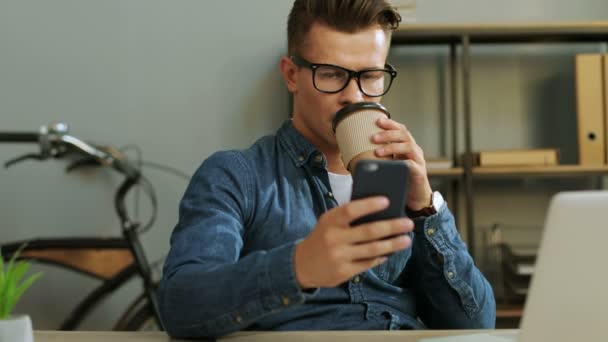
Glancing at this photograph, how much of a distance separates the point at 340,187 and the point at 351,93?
178 millimetres

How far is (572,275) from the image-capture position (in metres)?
0.73

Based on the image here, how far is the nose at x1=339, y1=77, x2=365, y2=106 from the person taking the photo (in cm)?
125

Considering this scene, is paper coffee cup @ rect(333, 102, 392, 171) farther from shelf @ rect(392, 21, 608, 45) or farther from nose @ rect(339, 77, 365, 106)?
shelf @ rect(392, 21, 608, 45)

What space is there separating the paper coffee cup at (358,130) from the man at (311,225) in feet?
0.05

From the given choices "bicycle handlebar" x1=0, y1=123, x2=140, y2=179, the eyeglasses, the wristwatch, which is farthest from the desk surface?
"bicycle handlebar" x1=0, y1=123, x2=140, y2=179

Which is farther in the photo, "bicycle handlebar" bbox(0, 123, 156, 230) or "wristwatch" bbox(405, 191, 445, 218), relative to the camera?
"bicycle handlebar" bbox(0, 123, 156, 230)

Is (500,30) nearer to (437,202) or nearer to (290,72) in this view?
(290,72)

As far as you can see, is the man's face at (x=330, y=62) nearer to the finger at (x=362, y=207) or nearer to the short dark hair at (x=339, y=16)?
the short dark hair at (x=339, y=16)

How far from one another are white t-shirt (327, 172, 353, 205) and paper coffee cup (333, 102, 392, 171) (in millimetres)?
289

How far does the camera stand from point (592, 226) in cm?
71

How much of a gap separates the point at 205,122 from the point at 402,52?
80 centimetres

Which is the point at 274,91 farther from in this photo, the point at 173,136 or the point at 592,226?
the point at 592,226

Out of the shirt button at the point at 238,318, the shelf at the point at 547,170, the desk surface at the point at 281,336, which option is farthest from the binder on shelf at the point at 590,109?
the shirt button at the point at 238,318

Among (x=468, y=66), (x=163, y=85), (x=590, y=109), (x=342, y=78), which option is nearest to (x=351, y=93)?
(x=342, y=78)
